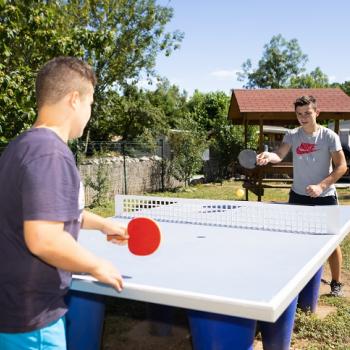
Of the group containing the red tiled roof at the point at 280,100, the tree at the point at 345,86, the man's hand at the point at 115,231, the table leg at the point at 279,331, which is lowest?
the table leg at the point at 279,331

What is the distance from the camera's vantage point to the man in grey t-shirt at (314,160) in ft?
14.2

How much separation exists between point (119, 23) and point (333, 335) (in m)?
19.9

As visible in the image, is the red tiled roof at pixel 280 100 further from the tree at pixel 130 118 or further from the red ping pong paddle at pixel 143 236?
the red ping pong paddle at pixel 143 236

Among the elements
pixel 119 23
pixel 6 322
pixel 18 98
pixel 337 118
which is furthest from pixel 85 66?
pixel 119 23

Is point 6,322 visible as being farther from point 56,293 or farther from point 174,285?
point 174,285

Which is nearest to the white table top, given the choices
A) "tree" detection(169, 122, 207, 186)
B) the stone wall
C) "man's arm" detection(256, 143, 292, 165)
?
"man's arm" detection(256, 143, 292, 165)

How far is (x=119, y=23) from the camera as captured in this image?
2131cm

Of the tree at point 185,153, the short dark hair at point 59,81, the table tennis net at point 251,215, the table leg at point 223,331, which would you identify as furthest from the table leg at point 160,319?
the tree at point 185,153

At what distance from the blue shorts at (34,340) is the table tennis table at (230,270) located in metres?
0.40

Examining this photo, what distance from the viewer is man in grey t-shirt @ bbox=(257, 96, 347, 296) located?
4.34 meters

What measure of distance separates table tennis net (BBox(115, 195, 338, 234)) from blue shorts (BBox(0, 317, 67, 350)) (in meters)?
2.22

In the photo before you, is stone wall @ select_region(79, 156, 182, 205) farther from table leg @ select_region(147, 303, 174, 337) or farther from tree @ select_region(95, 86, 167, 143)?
tree @ select_region(95, 86, 167, 143)

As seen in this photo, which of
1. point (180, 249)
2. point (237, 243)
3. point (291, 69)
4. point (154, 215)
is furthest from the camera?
point (291, 69)

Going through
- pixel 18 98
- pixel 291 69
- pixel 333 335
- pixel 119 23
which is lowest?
pixel 333 335
